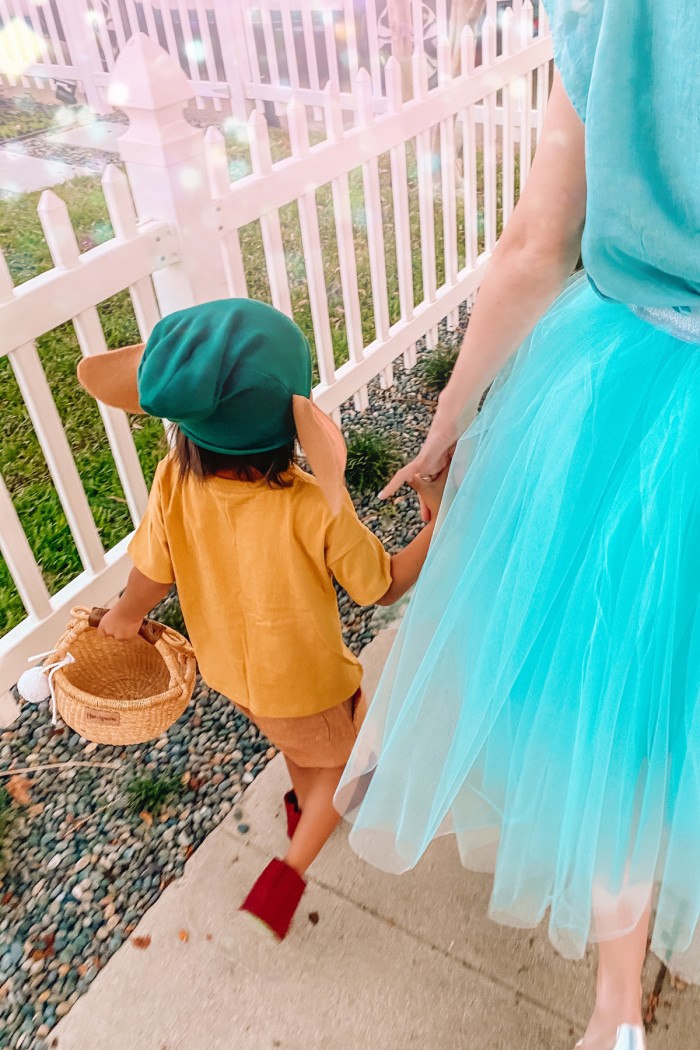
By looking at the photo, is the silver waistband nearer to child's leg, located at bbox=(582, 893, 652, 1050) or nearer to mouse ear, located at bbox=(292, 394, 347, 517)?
mouse ear, located at bbox=(292, 394, 347, 517)

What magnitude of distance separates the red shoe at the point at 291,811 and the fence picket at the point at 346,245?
6.25 ft

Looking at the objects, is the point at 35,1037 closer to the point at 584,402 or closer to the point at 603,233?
the point at 584,402

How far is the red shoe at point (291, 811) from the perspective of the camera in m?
2.06

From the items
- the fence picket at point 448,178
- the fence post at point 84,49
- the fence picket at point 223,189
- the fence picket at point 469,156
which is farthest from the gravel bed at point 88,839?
the fence post at point 84,49

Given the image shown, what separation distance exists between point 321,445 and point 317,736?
2.45 feet

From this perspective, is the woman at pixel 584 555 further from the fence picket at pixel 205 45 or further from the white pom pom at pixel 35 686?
the fence picket at pixel 205 45

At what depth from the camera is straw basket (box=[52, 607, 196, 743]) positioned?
1.93 meters

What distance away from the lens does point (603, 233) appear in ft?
3.59

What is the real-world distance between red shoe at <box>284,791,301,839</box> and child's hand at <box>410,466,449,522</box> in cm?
80

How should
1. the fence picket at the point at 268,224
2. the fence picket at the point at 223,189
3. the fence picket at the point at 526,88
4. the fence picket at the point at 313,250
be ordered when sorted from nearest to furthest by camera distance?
the fence picket at the point at 223,189, the fence picket at the point at 268,224, the fence picket at the point at 313,250, the fence picket at the point at 526,88

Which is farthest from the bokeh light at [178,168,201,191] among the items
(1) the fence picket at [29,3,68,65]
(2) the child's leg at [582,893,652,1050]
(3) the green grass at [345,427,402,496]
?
(1) the fence picket at [29,3,68,65]

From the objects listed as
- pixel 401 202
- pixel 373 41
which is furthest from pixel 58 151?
pixel 401 202

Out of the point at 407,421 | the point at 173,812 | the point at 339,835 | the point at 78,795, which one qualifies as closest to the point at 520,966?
the point at 339,835

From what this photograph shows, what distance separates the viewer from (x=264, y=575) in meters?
1.68
